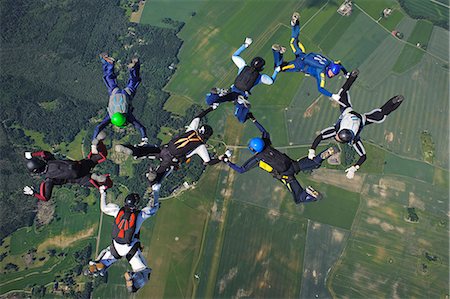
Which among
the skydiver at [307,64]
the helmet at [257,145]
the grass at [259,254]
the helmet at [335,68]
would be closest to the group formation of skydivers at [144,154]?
the helmet at [257,145]

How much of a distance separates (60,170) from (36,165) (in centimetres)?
124

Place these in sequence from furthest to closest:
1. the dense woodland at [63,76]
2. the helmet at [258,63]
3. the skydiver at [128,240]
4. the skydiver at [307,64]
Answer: the dense woodland at [63,76] → the skydiver at [307,64] → the helmet at [258,63] → the skydiver at [128,240]

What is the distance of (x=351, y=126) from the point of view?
23.9 metres

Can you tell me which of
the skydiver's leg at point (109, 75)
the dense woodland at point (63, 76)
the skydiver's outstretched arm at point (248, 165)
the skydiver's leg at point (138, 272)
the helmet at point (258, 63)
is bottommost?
the dense woodland at point (63, 76)

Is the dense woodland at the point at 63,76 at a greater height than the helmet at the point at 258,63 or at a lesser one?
lesser

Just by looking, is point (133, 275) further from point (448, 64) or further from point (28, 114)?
point (448, 64)

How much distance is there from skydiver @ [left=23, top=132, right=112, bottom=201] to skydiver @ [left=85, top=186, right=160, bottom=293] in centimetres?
117

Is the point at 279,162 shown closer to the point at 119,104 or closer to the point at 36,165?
the point at 119,104

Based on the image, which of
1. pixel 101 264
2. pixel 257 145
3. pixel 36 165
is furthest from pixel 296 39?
pixel 101 264

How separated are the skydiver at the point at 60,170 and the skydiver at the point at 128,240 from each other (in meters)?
1.17

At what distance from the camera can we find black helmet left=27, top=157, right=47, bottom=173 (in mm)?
22578

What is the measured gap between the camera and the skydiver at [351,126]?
2372 centimetres

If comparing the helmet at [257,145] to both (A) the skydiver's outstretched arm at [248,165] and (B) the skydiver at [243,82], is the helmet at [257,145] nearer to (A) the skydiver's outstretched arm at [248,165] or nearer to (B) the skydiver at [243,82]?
(A) the skydiver's outstretched arm at [248,165]

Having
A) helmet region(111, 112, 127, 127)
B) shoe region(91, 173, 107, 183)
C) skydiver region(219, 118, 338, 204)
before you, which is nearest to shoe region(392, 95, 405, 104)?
skydiver region(219, 118, 338, 204)
